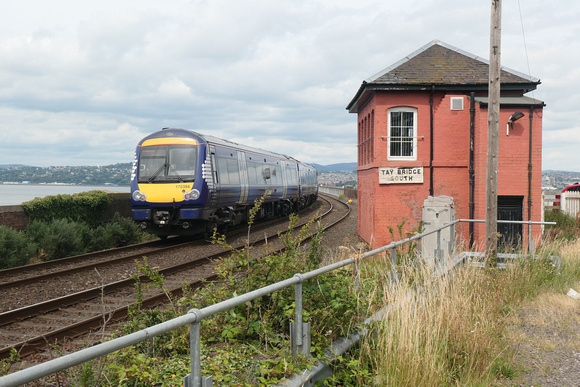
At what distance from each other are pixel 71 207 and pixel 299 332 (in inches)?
568

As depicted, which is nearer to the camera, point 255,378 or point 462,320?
point 255,378

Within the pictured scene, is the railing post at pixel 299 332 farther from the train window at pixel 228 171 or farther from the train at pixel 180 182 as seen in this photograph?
the train window at pixel 228 171

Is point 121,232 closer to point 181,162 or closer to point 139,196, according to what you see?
point 139,196

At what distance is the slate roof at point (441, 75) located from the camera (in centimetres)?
1530

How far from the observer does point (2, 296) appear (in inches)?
339

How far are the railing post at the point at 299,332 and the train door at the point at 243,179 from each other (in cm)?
1433

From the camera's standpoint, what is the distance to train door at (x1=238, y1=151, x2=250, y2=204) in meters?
18.1

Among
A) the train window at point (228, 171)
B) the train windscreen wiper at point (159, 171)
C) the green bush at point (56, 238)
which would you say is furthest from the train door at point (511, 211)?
the green bush at point (56, 238)

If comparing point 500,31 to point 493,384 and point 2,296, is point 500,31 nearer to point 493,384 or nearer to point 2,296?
point 493,384

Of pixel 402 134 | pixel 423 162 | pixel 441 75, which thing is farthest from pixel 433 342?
pixel 441 75

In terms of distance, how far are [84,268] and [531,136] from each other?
486 inches

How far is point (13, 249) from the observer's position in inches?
484

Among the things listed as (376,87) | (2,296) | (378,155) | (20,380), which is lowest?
(2,296)

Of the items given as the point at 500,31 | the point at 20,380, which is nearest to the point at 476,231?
the point at 500,31
